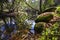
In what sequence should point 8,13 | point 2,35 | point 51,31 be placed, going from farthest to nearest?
point 8,13 < point 2,35 < point 51,31

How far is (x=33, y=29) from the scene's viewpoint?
6.38 m

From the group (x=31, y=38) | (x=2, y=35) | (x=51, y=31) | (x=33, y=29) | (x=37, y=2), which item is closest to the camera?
(x=51, y=31)

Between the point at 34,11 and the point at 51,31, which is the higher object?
the point at 51,31

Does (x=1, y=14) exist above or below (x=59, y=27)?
below

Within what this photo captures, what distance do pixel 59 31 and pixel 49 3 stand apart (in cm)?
801

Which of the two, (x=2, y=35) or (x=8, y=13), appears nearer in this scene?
(x=2, y=35)

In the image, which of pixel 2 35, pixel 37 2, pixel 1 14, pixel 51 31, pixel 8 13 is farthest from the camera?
pixel 37 2

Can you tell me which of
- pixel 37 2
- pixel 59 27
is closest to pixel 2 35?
pixel 59 27

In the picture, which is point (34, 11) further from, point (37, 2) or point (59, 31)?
point (59, 31)

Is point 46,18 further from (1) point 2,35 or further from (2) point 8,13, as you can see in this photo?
(2) point 8,13

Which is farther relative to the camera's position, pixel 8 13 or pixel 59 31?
pixel 8 13

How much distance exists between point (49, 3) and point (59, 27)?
7.89m

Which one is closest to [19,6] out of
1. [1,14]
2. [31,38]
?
[1,14]

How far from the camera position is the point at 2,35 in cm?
564
